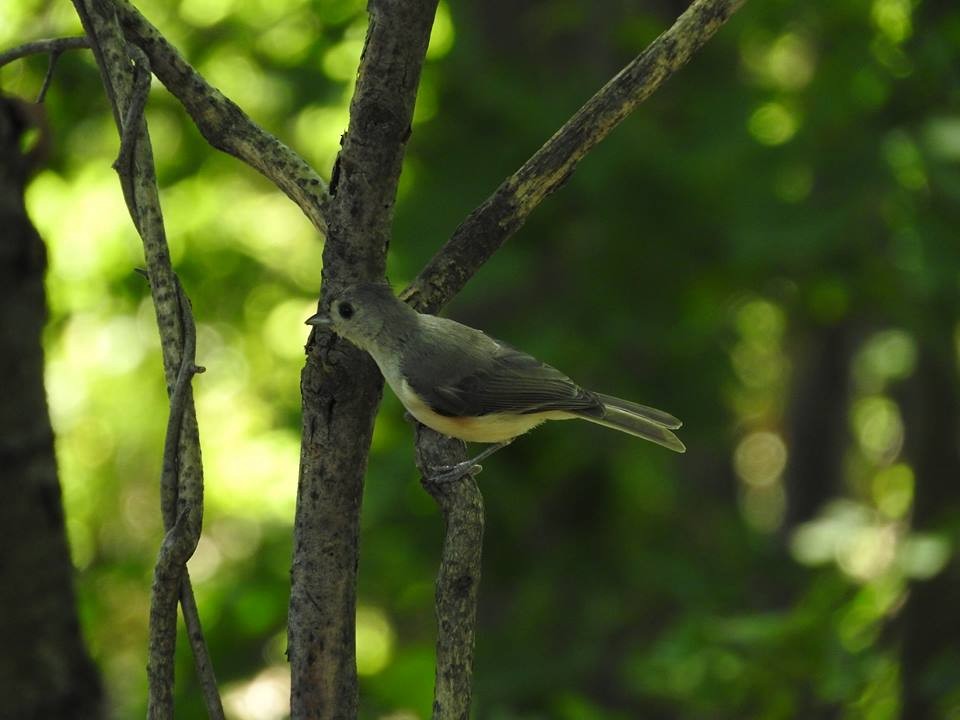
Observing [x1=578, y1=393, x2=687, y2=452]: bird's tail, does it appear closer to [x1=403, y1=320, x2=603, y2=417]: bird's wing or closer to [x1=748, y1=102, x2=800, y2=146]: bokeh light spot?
[x1=403, y1=320, x2=603, y2=417]: bird's wing

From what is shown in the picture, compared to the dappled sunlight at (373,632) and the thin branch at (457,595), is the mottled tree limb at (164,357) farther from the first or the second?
the dappled sunlight at (373,632)

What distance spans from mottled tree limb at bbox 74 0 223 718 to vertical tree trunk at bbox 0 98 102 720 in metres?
0.93

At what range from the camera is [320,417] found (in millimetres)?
1469

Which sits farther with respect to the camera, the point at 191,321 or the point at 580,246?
the point at 580,246

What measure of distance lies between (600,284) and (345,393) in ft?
11.1

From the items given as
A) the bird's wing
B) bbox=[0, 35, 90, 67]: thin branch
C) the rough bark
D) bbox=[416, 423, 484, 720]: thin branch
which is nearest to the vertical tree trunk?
bbox=[0, 35, 90, 67]: thin branch

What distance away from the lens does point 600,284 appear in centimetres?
477

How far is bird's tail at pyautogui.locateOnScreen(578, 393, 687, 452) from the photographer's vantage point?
2779mm

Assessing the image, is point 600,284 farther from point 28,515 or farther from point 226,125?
point 226,125

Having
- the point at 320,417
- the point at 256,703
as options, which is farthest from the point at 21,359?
the point at 256,703

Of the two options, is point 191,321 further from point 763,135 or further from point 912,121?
point 763,135

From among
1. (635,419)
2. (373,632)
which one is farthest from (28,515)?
(373,632)

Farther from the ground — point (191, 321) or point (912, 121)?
point (912, 121)

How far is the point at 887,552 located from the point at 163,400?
467cm
